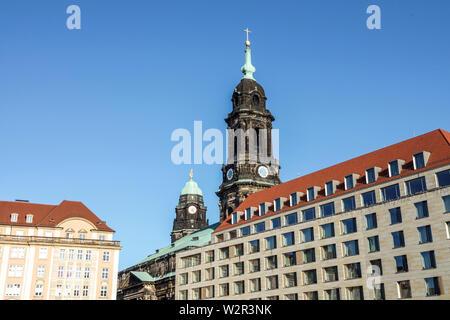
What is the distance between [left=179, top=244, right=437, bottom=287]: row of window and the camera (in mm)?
63500

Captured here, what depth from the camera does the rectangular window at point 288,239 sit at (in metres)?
79.7

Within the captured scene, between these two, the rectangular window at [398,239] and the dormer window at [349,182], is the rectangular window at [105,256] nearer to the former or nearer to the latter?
the dormer window at [349,182]

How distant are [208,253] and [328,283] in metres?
27.8

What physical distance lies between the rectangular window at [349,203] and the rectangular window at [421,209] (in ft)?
33.3

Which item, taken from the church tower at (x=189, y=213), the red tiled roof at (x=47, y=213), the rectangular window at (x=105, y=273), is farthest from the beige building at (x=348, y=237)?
the church tower at (x=189, y=213)

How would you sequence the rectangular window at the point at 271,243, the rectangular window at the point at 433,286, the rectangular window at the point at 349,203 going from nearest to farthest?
the rectangular window at the point at 433,286 → the rectangular window at the point at 349,203 → the rectangular window at the point at 271,243

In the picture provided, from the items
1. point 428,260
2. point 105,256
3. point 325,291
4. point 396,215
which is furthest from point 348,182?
point 105,256

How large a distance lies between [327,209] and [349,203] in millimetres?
4013

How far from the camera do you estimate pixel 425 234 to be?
6247cm

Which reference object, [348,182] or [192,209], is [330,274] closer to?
[348,182]
